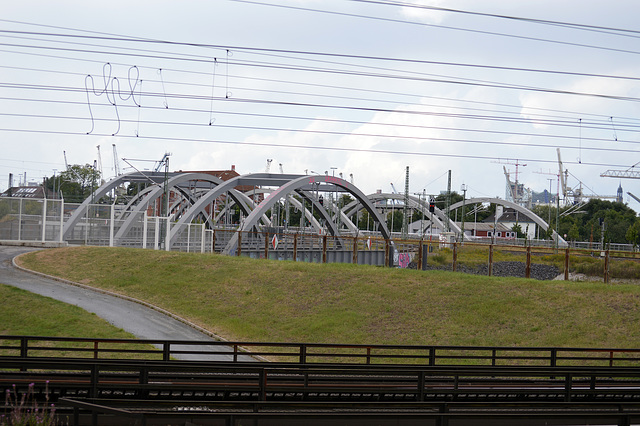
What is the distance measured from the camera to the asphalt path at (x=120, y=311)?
21.8 m

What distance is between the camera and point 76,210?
132 ft

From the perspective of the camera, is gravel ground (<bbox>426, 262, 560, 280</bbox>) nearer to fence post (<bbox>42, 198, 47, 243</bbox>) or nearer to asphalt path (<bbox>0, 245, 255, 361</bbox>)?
fence post (<bbox>42, 198, 47, 243</bbox>)

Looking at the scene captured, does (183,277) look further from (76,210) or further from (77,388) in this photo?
(77,388)

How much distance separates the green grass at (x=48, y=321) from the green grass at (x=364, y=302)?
4271 millimetres

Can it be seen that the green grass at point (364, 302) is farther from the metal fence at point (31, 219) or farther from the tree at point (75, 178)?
the tree at point (75, 178)

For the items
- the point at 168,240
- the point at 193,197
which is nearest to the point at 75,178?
the point at 193,197

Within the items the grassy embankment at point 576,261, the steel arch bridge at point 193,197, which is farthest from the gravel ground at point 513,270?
the steel arch bridge at point 193,197

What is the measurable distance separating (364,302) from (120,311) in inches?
387

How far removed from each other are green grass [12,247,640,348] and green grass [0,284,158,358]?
14.0 feet

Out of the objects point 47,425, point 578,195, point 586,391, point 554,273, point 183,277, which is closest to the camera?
point 47,425

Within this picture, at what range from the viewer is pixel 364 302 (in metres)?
25.4

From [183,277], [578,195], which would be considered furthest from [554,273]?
[578,195]

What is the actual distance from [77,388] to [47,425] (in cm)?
362

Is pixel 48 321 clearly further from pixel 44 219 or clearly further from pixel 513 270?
pixel 513 270
